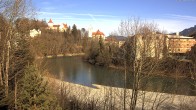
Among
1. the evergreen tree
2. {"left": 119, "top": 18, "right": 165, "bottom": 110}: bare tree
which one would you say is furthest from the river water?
the evergreen tree

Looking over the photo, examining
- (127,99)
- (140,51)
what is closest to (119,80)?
(127,99)

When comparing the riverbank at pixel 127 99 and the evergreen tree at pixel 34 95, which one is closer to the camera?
the evergreen tree at pixel 34 95

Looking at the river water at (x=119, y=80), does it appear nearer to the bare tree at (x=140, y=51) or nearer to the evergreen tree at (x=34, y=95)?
the bare tree at (x=140, y=51)

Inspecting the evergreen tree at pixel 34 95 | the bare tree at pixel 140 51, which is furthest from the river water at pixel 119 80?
the evergreen tree at pixel 34 95

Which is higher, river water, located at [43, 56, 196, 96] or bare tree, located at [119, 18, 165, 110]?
bare tree, located at [119, 18, 165, 110]

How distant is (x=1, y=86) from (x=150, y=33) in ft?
21.7

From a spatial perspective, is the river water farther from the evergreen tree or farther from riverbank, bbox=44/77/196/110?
the evergreen tree

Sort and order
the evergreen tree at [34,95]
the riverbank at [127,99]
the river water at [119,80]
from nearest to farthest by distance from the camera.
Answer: the evergreen tree at [34,95] < the riverbank at [127,99] < the river water at [119,80]

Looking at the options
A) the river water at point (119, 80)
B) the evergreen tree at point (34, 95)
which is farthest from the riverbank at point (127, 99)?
the evergreen tree at point (34, 95)

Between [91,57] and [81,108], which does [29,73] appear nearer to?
[81,108]

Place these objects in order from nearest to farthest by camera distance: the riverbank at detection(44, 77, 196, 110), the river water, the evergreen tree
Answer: the evergreen tree
the riverbank at detection(44, 77, 196, 110)
the river water

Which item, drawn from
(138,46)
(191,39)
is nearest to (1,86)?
(138,46)

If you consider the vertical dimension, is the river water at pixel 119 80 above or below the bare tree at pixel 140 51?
below

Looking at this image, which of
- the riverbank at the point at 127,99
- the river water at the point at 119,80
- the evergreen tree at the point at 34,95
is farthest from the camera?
the river water at the point at 119,80
